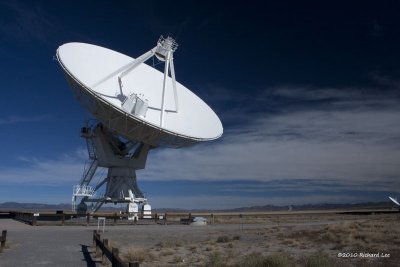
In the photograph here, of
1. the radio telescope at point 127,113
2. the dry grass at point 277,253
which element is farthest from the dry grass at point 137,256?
the radio telescope at point 127,113

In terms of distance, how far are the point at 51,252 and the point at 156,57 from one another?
24129 millimetres

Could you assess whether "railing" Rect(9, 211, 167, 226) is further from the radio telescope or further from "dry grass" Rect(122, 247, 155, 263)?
"dry grass" Rect(122, 247, 155, 263)

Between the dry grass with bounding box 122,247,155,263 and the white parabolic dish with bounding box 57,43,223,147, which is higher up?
the white parabolic dish with bounding box 57,43,223,147

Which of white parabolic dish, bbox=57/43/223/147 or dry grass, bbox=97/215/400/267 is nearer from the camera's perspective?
dry grass, bbox=97/215/400/267

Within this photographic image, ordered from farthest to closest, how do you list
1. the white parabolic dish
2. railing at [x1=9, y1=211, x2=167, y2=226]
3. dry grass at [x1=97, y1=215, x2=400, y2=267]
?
railing at [x1=9, y1=211, x2=167, y2=226], the white parabolic dish, dry grass at [x1=97, y1=215, x2=400, y2=267]

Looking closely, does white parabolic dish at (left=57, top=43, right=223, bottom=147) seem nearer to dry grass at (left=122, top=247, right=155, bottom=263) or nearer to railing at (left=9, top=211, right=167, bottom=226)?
railing at (left=9, top=211, right=167, bottom=226)

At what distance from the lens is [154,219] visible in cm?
3953

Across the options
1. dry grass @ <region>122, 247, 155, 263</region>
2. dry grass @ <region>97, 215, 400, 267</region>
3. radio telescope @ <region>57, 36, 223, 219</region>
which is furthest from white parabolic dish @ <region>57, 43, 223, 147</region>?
dry grass @ <region>122, 247, 155, 263</region>

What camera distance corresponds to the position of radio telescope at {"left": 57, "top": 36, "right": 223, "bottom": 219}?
30969 millimetres

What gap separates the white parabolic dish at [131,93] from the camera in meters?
30.1

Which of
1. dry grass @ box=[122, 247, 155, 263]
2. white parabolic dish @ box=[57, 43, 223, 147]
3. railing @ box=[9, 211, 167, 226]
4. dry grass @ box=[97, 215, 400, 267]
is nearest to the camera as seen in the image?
dry grass @ box=[97, 215, 400, 267]

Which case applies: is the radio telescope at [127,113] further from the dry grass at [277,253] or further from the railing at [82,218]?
the dry grass at [277,253]

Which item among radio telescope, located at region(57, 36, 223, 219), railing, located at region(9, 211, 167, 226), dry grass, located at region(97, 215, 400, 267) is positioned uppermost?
radio telescope, located at region(57, 36, 223, 219)

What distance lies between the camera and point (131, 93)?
34.3 metres
